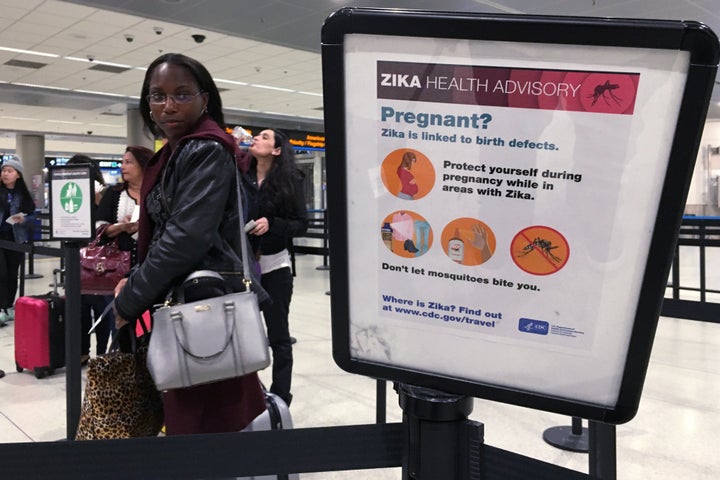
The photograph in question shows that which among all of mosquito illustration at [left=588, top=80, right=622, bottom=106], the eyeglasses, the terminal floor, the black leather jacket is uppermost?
the eyeglasses

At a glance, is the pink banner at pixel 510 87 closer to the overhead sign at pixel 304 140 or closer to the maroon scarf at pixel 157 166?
the maroon scarf at pixel 157 166

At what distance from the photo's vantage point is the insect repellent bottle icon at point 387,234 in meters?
0.75

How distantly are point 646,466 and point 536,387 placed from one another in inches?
85.4

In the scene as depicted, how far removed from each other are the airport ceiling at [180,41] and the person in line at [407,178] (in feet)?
14.8

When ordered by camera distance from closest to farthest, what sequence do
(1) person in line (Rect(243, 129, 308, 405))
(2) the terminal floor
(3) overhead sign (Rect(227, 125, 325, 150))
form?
(2) the terminal floor → (1) person in line (Rect(243, 129, 308, 405)) → (3) overhead sign (Rect(227, 125, 325, 150))

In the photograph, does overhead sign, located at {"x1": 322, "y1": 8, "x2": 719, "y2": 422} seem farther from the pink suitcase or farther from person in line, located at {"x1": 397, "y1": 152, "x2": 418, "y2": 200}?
the pink suitcase

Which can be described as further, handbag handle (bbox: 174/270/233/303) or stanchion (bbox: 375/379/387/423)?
stanchion (bbox: 375/379/387/423)

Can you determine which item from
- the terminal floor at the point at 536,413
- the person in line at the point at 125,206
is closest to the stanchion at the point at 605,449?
the terminal floor at the point at 536,413

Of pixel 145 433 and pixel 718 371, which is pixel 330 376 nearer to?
pixel 145 433

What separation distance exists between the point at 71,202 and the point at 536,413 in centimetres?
256

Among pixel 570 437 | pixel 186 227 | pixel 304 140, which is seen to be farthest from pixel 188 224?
pixel 304 140

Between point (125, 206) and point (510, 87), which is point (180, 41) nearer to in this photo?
point (125, 206)

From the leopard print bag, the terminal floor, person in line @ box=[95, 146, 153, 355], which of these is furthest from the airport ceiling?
the leopard print bag

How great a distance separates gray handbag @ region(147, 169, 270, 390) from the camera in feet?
4.98
